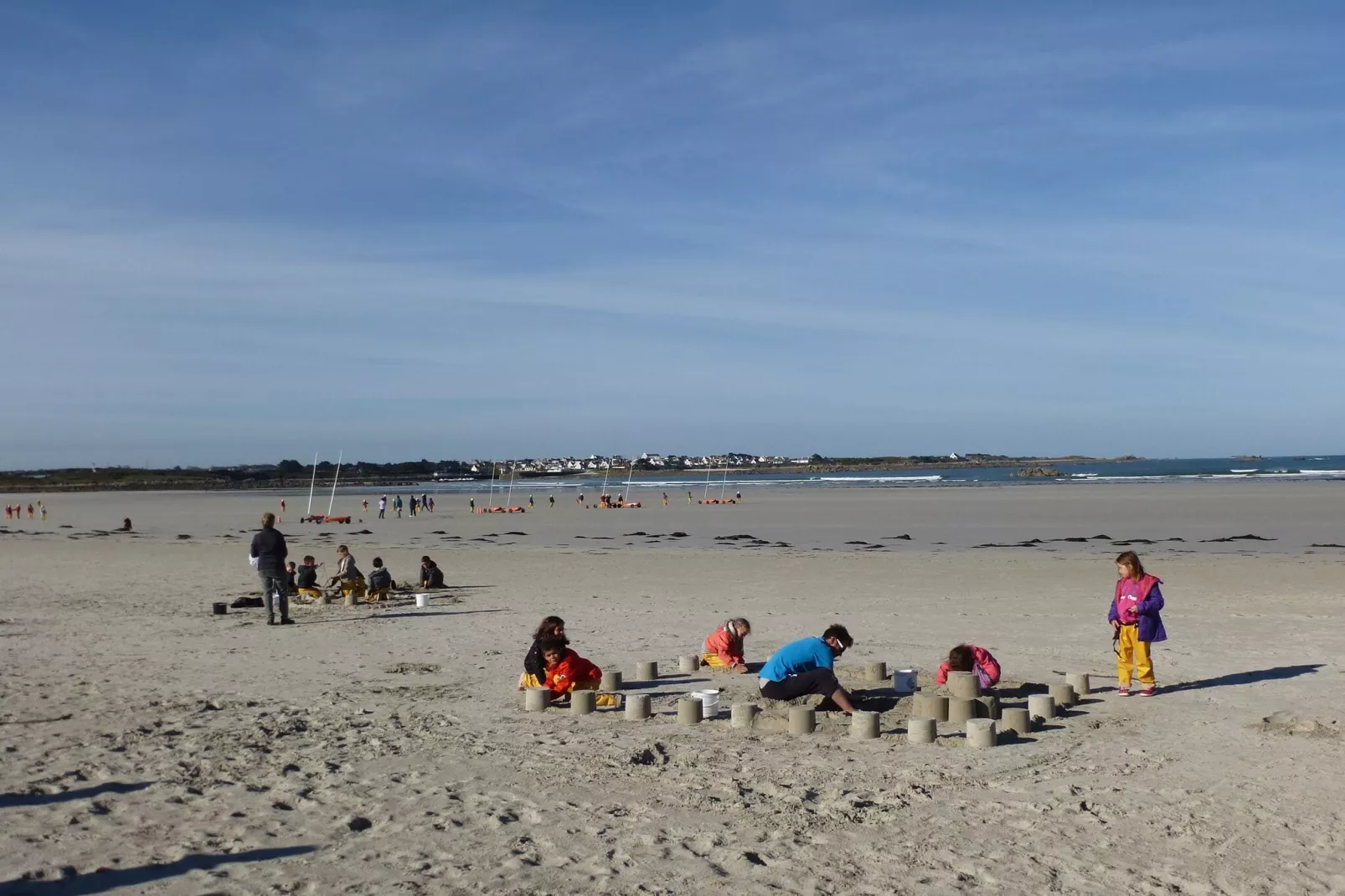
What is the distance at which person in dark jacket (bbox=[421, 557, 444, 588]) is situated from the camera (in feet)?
67.6

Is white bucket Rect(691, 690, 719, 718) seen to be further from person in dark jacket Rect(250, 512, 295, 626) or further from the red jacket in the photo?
person in dark jacket Rect(250, 512, 295, 626)

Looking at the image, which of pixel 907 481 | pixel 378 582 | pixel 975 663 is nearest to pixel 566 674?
pixel 975 663

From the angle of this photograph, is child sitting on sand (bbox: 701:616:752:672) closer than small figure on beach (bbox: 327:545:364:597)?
Yes

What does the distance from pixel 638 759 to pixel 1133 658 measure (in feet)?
17.1

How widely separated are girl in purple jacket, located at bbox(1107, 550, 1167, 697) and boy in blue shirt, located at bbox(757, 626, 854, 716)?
106 inches

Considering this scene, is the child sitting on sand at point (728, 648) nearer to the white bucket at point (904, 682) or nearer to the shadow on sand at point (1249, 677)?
the white bucket at point (904, 682)

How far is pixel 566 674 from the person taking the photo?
→ 427 inches

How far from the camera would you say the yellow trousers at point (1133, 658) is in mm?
10742

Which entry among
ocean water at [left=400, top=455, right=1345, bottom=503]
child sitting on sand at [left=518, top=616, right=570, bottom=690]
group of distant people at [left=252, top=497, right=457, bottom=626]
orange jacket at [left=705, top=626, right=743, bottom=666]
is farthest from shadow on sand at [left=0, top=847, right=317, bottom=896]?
ocean water at [left=400, top=455, right=1345, bottom=503]

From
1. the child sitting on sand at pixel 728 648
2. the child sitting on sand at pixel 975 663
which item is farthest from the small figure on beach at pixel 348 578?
the child sitting on sand at pixel 975 663

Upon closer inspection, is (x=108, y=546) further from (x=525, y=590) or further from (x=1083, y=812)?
(x=1083, y=812)

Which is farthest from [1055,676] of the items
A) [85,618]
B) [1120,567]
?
[85,618]

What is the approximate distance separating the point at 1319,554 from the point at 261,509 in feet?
186

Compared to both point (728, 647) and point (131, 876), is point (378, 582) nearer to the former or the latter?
point (728, 647)
